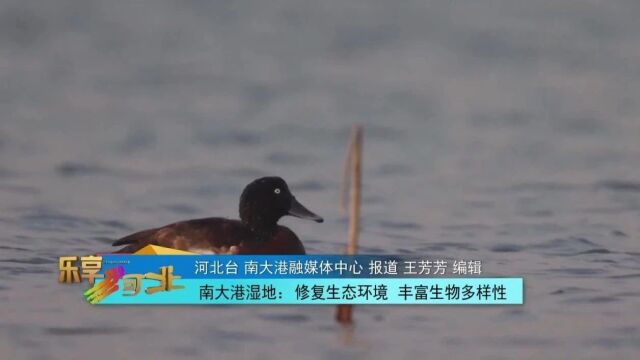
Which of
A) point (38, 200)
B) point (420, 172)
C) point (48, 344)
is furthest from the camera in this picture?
point (420, 172)

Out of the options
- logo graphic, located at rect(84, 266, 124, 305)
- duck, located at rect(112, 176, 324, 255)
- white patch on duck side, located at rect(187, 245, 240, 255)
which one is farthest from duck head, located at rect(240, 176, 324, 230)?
logo graphic, located at rect(84, 266, 124, 305)

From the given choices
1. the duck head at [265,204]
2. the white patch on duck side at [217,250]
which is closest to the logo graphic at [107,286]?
the white patch on duck side at [217,250]

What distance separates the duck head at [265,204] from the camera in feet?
39.8

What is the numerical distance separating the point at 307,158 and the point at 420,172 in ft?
4.34

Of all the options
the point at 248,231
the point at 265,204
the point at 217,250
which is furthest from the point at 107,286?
the point at 265,204

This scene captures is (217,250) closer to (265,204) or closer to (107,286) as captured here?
(265,204)

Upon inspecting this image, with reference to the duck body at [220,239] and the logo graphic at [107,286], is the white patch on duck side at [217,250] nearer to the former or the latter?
the duck body at [220,239]

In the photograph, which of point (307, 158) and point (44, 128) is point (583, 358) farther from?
point (44, 128)

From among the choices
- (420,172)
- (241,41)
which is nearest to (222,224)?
(420,172)

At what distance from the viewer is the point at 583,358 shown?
10.4 meters

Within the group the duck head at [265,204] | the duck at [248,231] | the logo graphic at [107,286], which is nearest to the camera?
the logo graphic at [107,286]

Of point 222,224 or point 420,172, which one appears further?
point 420,172

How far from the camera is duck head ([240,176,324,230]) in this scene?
12.1 meters

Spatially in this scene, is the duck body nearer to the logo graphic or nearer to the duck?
the duck
